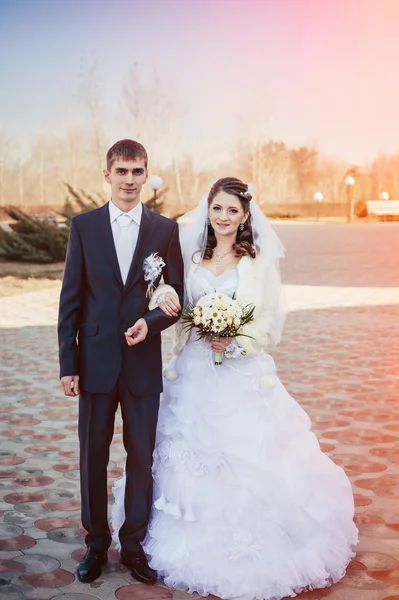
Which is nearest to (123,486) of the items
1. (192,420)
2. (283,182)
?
(192,420)

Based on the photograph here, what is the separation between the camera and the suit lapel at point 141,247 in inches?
128

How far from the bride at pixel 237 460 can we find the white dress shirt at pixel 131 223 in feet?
0.83

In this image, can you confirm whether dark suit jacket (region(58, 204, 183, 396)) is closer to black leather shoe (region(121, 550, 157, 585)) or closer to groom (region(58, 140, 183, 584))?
groom (region(58, 140, 183, 584))

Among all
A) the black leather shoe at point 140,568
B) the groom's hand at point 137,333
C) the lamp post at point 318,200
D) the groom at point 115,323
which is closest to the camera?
the groom's hand at point 137,333

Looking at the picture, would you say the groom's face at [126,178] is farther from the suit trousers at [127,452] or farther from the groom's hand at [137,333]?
the suit trousers at [127,452]

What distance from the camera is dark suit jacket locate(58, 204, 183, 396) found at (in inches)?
128

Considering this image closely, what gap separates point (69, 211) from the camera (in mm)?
21016

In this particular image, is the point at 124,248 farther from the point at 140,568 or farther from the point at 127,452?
the point at 140,568

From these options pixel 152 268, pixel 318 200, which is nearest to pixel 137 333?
pixel 152 268

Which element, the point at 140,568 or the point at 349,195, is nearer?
the point at 140,568

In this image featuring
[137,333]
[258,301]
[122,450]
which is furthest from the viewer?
[122,450]

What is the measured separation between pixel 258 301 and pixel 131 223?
0.72 meters

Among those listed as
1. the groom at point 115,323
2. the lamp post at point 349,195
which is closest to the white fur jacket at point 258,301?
the groom at point 115,323

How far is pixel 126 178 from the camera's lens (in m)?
3.20
